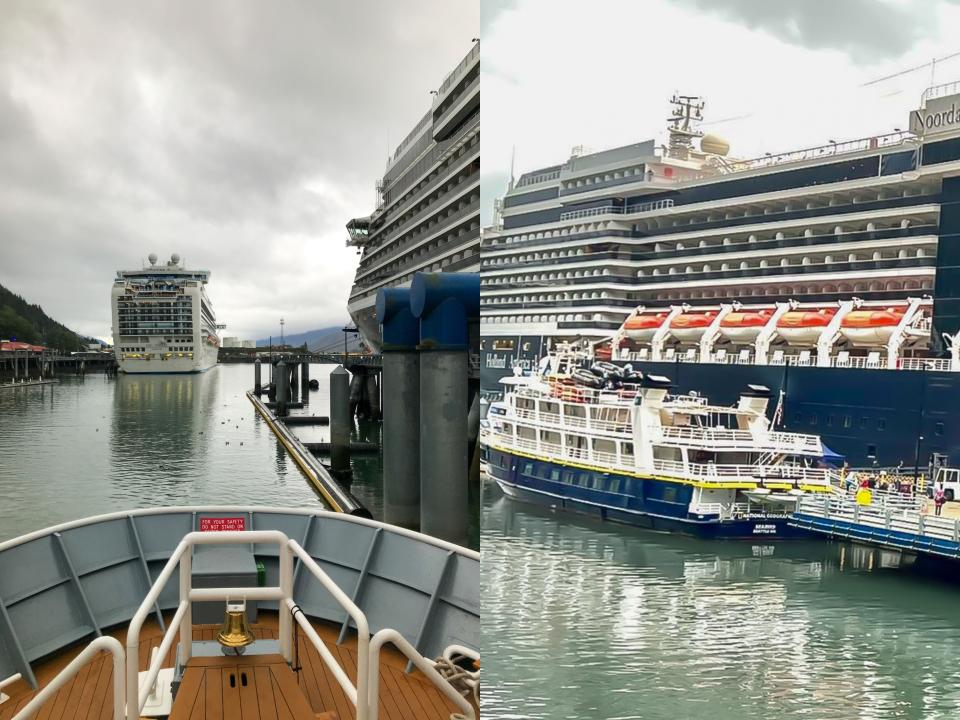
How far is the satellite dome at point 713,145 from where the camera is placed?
4715 mm

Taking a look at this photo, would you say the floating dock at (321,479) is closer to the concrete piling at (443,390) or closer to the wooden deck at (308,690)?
the concrete piling at (443,390)

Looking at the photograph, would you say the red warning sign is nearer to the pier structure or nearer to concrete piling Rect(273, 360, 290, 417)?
the pier structure

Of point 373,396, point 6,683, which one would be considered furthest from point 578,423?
point 373,396

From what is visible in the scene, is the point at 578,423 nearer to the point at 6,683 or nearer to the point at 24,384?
the point at 6,683

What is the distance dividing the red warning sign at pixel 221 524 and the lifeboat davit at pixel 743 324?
Answer: 3861mm

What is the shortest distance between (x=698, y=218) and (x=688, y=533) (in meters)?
2.62

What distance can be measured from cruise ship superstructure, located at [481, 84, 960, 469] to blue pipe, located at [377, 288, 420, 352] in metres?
0.90

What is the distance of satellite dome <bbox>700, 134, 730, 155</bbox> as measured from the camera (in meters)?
4.71

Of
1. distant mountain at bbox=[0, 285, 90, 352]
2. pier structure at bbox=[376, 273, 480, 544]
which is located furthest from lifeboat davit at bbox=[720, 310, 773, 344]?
distant mountain at bbox=[0, 285, 90, 352]

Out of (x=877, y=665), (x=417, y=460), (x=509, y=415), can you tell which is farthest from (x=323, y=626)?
(x=509, y=415)

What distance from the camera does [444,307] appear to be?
15.5 feet

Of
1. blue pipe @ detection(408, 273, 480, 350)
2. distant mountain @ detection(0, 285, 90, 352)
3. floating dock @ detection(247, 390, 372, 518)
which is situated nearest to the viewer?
blue pipe @ detection(408, 273, 480, 350)

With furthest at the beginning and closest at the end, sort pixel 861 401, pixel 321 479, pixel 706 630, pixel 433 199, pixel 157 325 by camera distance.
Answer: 1. pixel 157 325
2. pixel 433 199
3. pixel 321 479
4. pixel 861 401
5. pixel 706 630

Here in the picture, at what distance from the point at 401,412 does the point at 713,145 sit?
2961 millimetres
